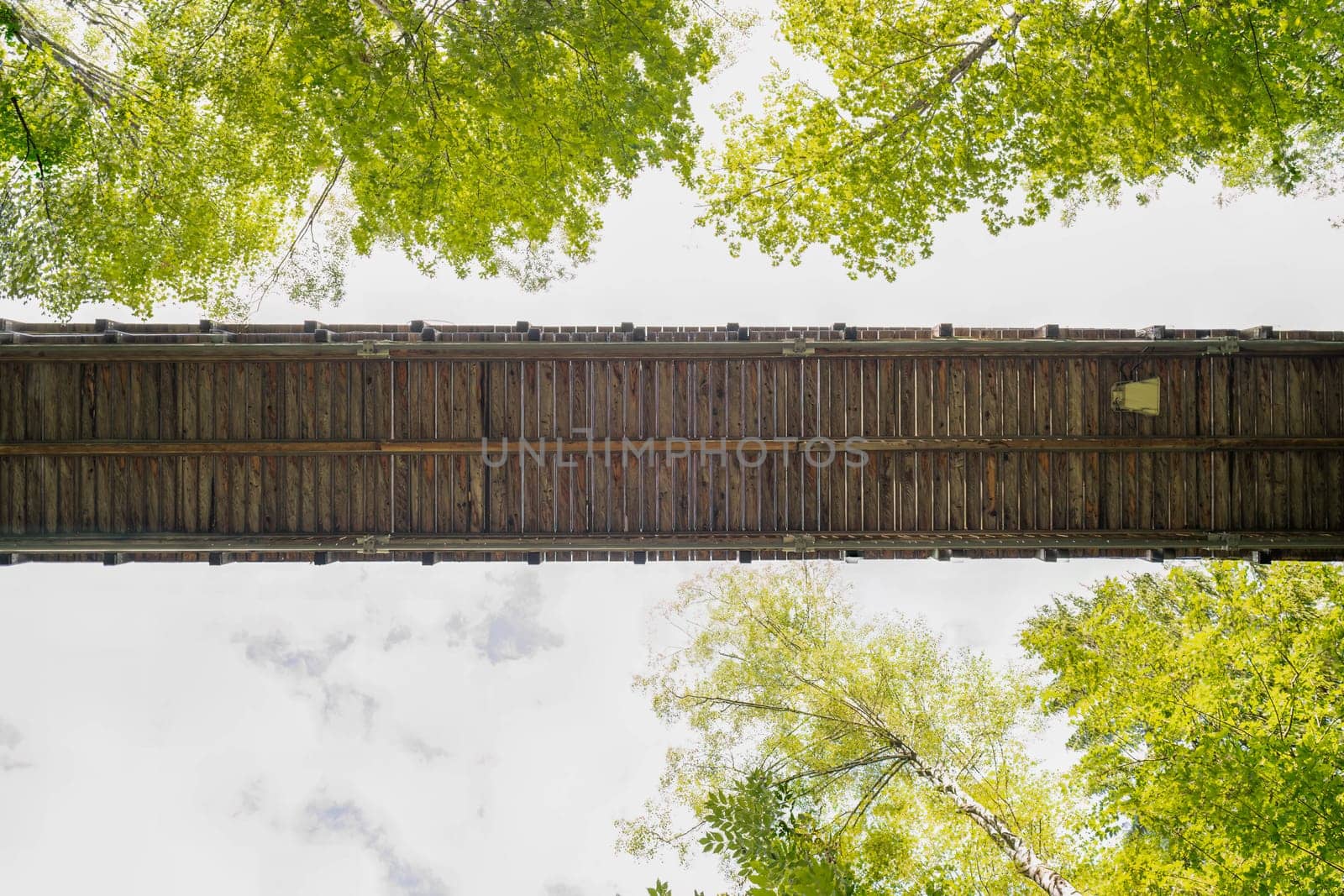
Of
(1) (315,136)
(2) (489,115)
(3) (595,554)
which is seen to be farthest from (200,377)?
(3) (595,554)

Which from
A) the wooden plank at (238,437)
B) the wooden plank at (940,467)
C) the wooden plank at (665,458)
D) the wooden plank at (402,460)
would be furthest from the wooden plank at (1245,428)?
the wooden plank at (238,437)

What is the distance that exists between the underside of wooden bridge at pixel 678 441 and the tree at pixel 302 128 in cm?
216

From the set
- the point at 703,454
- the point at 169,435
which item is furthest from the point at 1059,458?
the point at 169,435

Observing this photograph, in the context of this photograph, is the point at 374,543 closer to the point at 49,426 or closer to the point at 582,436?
the point at 582,436

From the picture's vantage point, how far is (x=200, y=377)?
11.3m

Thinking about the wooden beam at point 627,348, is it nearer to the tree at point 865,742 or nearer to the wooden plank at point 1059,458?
the wooden plank at point 1059,458

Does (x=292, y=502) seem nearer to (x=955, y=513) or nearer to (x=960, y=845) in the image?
(x=955, y=513)

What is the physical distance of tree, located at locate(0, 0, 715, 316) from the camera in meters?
10.0

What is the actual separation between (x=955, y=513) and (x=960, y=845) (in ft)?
23.7

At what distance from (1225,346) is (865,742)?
1091 centimetres

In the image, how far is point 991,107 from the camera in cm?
1117

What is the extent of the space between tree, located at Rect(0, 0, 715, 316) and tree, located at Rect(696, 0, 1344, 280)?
6.74ft

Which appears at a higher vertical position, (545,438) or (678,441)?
A: (545,438)

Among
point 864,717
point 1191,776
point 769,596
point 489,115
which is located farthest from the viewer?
point 769,596
